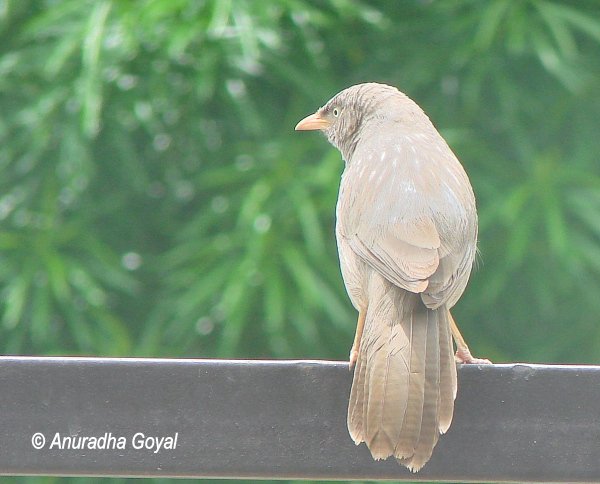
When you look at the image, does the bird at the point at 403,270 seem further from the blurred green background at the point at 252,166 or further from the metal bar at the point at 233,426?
the blurred green background at the point at 252,166

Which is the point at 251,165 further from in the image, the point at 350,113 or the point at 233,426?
the point at 233,426

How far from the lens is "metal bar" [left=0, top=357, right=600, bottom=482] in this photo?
2266 mm

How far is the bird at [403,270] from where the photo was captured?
7.36 feet

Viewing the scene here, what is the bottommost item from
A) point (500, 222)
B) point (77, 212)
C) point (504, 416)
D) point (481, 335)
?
point (481, 335)

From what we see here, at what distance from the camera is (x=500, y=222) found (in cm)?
533

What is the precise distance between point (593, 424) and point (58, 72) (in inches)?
154

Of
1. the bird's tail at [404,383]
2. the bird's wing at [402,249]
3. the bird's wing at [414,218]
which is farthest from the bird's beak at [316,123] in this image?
the bird's tail at [404,383]

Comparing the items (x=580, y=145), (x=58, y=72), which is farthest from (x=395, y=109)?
(x=58, y=72)

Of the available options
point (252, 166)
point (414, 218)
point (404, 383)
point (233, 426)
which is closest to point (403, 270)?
point (414, 218)

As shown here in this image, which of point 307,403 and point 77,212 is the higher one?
point 307,403

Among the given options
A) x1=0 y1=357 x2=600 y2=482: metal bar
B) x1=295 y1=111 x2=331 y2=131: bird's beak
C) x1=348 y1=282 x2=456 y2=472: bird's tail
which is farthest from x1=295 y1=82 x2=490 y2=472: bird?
x1=295 y1=111 x2=331 y2=131: bird's beak

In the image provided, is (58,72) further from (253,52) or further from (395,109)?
(395,109)

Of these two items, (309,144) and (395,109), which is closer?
(395,109)

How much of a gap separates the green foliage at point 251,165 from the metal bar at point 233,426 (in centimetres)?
258
